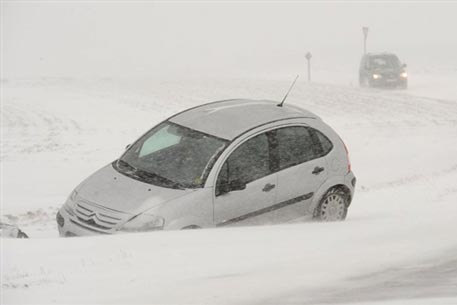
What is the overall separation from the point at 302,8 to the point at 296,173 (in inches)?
2169

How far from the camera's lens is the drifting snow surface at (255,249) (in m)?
4.86

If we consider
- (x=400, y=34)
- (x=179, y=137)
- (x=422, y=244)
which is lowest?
(x=400, y=34)

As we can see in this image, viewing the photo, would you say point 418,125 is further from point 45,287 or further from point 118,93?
point 45,287

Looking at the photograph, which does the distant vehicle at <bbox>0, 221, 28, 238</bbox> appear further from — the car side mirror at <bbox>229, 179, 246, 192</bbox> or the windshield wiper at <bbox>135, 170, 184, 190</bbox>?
the car side mirror at <bbox>229, 179, 246, 192</bbox>

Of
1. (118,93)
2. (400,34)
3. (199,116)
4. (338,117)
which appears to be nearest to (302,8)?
(400,34)

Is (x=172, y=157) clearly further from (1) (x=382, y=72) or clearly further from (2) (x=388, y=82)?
(2) (x=388, y=82)

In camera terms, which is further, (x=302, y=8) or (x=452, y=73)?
(x=302, y=8)

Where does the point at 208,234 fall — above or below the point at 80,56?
above

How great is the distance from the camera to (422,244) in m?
6.29

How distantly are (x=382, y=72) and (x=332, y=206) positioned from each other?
21.0m

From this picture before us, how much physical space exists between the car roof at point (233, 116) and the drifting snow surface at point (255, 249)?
1.24 meters

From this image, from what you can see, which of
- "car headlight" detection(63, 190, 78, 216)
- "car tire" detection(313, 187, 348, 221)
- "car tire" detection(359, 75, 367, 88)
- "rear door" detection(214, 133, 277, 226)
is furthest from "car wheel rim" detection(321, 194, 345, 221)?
"car tire" detection(359, 75, 367, 88)

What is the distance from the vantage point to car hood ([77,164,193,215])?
6.76m

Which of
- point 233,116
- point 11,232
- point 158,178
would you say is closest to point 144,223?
point 158,178
